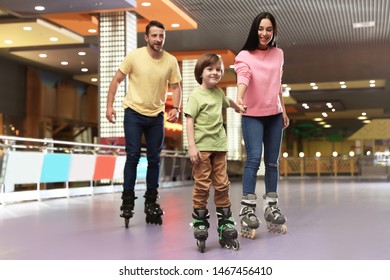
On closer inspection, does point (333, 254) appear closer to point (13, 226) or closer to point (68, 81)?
point (13, 226)

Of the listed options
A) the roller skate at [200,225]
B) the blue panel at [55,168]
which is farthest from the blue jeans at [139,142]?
the blue panel at [55,168]

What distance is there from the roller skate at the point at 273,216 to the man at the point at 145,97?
825 millimetres

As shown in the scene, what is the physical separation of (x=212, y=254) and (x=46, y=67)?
15.2m

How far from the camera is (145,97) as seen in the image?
3.85 m

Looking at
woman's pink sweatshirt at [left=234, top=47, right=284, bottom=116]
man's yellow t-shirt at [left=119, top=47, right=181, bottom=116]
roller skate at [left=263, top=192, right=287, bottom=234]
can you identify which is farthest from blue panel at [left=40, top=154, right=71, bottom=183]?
woman's pink sweatshirt at [left=234, top=47, right=284, bottom=116]

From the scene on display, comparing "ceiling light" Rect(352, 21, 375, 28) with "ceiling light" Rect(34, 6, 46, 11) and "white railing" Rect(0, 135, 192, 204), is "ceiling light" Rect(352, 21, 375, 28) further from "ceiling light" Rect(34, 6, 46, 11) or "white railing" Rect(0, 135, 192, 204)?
"ceiling light" Rect(34, 6, 46, 11)

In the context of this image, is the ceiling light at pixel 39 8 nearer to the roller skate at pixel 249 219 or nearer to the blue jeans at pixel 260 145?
the blue jeans at pixel 260 145

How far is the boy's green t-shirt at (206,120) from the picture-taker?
2.87 metres

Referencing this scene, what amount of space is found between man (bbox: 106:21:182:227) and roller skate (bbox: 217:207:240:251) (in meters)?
1.05

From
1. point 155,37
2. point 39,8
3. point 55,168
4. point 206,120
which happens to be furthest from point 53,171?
point 206,120

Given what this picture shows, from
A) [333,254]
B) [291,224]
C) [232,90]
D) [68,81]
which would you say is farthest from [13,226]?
[232,90]

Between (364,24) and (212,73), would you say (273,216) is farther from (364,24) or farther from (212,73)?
(364,24)

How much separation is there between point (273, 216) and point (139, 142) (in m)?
1.11

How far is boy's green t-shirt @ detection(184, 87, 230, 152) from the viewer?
9.41ft
